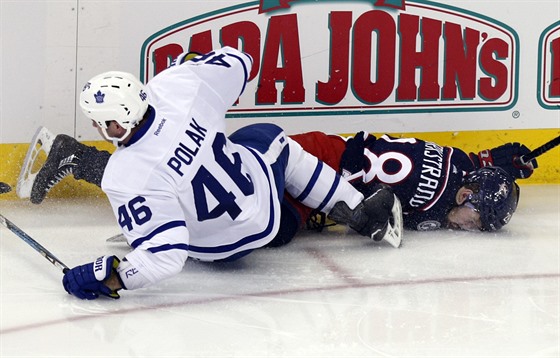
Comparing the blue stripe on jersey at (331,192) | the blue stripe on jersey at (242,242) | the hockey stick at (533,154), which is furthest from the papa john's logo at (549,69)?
the blue stripe on jersey at (242,242)

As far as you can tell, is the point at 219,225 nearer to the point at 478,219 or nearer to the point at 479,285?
the point at 479,285

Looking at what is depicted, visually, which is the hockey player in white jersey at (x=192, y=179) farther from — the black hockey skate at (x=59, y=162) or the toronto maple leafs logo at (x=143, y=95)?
the black hockey skate at (x=59, y=162)

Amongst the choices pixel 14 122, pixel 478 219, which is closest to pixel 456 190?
pixel 478 219

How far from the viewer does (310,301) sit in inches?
120

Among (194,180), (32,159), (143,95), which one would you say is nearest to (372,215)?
(194,180)

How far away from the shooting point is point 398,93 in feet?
14.3

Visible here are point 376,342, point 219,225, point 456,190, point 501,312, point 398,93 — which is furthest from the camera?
point 398,93

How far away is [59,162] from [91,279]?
1.06m

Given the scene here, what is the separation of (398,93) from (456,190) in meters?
0.68

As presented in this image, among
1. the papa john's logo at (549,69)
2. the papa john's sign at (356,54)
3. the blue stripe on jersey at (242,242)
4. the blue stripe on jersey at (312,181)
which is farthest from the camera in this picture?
the papa john's logo at (549,69)

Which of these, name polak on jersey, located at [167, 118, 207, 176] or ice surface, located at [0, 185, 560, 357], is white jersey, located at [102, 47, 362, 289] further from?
ice surface, located at [0, 185, 560, 357]

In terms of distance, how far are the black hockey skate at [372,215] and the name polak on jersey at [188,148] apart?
0.64 metres

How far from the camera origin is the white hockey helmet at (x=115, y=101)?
2908 mm

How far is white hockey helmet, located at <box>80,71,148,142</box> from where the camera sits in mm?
2908
